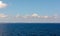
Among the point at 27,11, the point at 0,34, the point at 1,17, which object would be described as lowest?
the point at 0,34

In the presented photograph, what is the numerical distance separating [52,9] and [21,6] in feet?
3.40

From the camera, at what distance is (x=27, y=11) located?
4.17 metres

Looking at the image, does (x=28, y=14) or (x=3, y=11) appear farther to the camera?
(x=28, y=14)

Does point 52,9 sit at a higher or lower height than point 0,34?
higher

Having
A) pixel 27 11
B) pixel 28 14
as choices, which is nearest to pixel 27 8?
pixel 27 11

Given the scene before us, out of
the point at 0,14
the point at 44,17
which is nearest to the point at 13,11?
the point at 0,14

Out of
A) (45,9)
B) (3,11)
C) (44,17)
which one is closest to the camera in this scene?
(3,11)

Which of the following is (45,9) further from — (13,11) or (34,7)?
(13,11)

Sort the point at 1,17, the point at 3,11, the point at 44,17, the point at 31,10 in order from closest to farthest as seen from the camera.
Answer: the point at 1,17 → the point at 3,11 → the point at 44,17 → the point at 31,10

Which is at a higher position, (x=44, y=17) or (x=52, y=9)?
(x=52, y=9)

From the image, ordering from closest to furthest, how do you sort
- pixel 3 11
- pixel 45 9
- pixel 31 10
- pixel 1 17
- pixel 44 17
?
pixel 1 17, pixel 3 11, pixel 44 17, pixel 31 10, pixel 45 9

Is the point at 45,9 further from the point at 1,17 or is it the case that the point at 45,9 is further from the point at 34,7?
the point at 1,17

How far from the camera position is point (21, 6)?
4.27 m

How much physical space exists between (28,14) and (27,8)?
39 cm
